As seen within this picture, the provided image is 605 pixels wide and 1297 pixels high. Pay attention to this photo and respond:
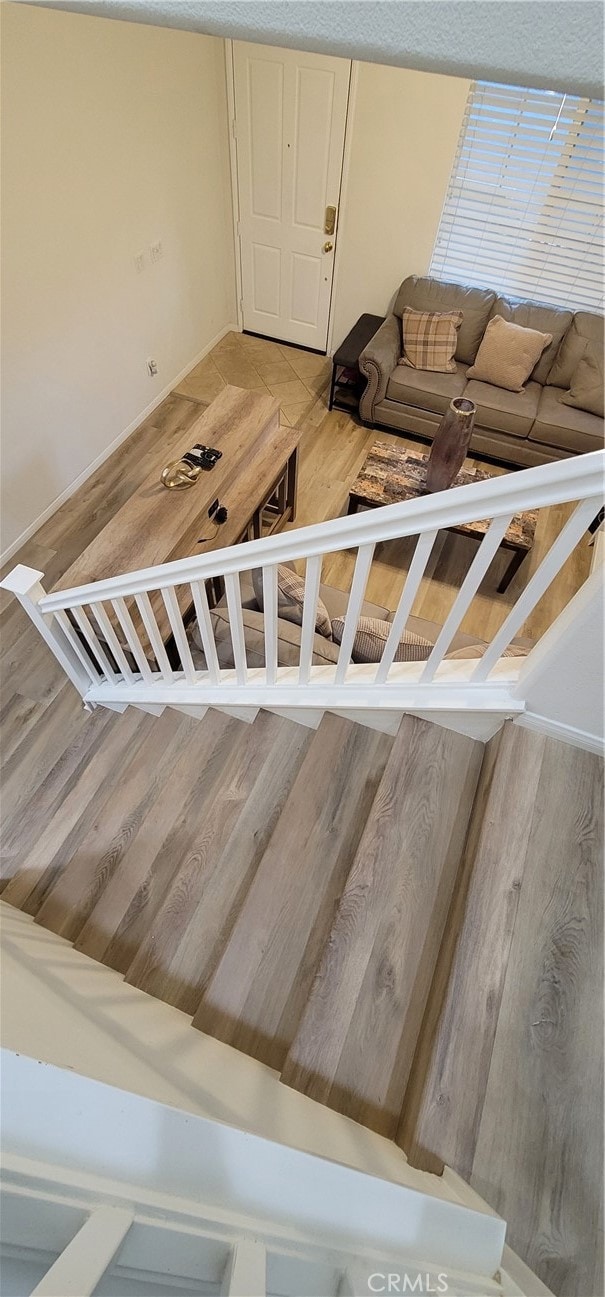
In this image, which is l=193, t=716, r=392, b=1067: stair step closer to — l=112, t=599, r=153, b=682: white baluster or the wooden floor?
the wooden floor

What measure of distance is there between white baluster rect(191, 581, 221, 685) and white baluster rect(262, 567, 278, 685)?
0.17 m

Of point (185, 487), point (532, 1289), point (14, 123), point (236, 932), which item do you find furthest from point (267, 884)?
point (14, 123)

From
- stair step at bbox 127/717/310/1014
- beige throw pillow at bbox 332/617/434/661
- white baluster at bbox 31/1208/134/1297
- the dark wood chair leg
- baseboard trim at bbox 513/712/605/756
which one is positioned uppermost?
white baluster at bbox 31/1208/134/1297

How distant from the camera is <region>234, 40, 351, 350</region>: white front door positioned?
328 cm

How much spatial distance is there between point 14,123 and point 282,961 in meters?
3.23

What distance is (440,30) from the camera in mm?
500

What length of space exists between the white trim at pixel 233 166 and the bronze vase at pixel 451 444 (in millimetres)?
2271

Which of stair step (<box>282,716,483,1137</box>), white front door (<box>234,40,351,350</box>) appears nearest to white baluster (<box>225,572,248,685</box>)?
stair step (<box>282,716,483,1137</box>)

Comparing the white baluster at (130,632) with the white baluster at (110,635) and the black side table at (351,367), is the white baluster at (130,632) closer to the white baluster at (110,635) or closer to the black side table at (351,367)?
the white baluster at (110,635)

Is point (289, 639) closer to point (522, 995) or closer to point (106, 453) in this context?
point (522, 995)

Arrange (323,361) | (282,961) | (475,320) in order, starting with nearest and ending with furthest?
(282,961) < (475,320) < (323,361)

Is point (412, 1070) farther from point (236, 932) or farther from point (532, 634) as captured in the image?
point (532, 634)

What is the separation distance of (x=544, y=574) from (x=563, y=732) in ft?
1.28

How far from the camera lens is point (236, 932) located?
1385 millimetres
